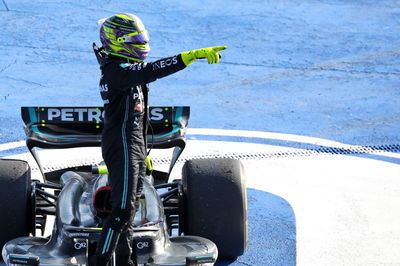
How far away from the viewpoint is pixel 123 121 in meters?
6.03

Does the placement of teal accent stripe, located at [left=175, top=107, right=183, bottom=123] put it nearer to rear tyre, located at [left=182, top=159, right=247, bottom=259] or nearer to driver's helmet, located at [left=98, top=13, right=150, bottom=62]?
rear tyre, located at [left=182, top=159, right=247, bottom=259]

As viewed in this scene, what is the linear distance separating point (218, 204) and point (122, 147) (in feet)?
3.21

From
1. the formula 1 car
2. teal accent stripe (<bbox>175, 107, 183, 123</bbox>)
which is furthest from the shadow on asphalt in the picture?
teal accent stripe (<bbox>175, 107, 183, 123</bbox>)

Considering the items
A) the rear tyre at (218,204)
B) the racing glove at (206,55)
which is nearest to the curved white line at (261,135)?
the rear tyre at (218,204)

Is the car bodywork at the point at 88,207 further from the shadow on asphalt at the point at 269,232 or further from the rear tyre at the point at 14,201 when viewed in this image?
the shadow on asphalt at the point at 269,232

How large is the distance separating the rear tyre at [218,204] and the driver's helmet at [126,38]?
1.04 meters

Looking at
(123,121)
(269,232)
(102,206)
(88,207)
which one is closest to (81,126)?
(88,207)

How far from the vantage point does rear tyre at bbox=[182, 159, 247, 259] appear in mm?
6598

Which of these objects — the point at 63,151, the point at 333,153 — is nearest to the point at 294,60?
the point at 333,153

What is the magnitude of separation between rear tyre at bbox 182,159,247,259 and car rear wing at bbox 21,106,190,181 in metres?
0.46

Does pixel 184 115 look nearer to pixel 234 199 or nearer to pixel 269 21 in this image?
pixel 234 199

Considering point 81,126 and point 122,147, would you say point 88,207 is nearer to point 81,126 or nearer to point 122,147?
point 122,147

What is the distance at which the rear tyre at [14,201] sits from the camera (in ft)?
21.2

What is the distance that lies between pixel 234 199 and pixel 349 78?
201 inches
